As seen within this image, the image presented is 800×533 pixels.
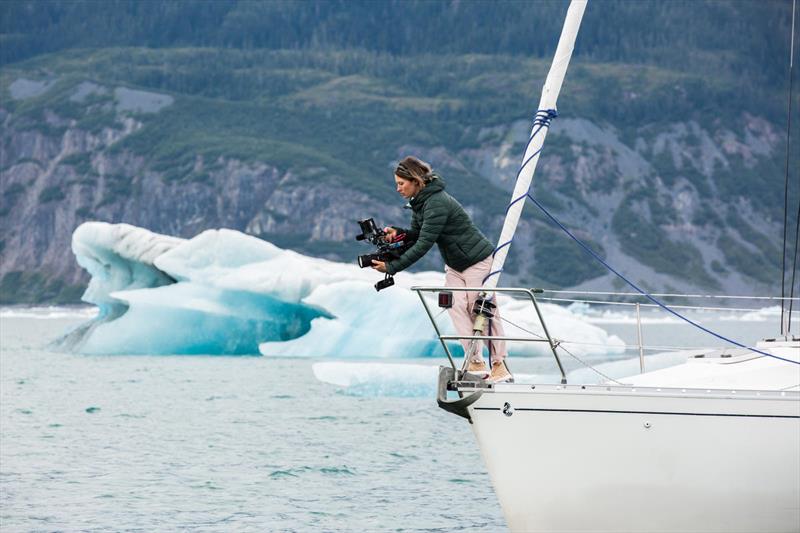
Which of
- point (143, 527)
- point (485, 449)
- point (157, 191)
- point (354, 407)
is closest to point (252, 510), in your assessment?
point (143, 527)

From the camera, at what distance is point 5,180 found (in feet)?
643

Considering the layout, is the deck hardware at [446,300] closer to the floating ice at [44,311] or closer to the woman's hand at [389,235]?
the woman's hand at [389,235]

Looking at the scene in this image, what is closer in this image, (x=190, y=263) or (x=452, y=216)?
(x=452, y=216)

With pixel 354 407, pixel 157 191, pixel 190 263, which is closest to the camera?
pixel 354 407

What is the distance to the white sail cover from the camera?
33.4 feet

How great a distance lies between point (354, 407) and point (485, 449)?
66.7 feet

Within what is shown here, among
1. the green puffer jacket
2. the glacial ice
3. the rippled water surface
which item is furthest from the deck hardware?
the glacial ice

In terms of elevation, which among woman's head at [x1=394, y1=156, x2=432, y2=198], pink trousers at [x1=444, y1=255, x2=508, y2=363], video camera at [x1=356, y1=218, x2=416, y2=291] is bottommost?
pink trousers at [x1=444, y1=255, x2=508, y2=363]

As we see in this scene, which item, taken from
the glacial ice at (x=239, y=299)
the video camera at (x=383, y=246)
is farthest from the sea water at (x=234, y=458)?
the video camera at (x=383, y=246)

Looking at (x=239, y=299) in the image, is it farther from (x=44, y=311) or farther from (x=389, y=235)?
(x=44, y=311)

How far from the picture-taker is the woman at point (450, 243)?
9.73m

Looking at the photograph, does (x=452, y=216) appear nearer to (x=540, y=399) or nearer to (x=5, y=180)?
(x=540, y=399)

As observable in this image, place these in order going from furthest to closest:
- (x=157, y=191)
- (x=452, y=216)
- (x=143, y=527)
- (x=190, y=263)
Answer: (x=157, y=191), (x=190, y=263), (x=143, y=527), (x=452, y=216)

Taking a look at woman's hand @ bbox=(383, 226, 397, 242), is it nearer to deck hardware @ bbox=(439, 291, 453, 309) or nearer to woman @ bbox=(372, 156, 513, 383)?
woman @ bbox=(372, 156, 513, 383)
